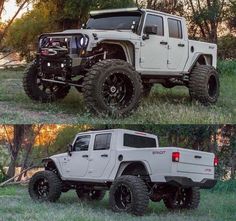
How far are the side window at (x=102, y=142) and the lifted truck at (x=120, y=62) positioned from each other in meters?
1.00

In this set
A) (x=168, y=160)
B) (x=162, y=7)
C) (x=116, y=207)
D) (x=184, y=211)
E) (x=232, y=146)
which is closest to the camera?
(x=168, y=160)

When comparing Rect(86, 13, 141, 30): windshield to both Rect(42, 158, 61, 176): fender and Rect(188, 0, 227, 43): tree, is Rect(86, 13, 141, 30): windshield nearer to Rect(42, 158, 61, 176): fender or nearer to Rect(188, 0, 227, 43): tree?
Rect(42, 158, 61, 176): fender

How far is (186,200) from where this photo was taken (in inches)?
389

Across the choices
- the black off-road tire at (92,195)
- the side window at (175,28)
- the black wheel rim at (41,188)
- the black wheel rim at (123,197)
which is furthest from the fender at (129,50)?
the black off-road tire at (92,195)

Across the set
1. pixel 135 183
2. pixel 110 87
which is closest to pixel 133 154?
pixel 135 183

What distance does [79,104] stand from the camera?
386 inches

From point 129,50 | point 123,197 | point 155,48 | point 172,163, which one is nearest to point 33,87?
point 129,50

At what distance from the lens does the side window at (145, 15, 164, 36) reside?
994 centimetres

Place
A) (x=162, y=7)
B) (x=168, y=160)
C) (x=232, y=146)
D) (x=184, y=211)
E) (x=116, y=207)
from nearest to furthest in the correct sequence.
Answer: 1. (x=168, y=160)
2. (x=116, y=207)
3. (x=184, y=211)
4. (x=232, y=146)
5. (x=162, y=7)

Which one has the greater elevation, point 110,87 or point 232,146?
point 110,87

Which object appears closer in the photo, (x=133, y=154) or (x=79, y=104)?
(x=133, y=154)

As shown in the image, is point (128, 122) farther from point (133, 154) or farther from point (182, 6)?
point (182, 6)

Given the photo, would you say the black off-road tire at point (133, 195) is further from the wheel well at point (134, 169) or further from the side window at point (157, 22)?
Result: the side window at point (157, 22)

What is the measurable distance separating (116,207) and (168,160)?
4.11 feet
